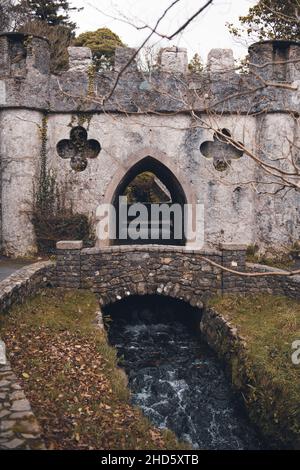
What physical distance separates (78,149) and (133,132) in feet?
5.52

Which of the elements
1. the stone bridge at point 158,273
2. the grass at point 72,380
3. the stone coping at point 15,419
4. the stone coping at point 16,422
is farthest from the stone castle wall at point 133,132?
the stone coping at point 16,422

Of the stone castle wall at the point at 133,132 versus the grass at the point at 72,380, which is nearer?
the grass at the point at 72,380

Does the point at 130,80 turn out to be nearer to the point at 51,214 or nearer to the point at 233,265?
the point at 51,214

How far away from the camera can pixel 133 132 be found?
12.4 m

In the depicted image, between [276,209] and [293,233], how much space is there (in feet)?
2.94

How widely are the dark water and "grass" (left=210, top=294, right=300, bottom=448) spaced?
44 centimetres

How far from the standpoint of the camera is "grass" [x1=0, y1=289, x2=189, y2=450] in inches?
175

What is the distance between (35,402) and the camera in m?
4.79

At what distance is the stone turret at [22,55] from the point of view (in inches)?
457

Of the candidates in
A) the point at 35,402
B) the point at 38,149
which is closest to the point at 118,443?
the point at 35,402

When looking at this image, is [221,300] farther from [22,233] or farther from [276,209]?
[22,233]

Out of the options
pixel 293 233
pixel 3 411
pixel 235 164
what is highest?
pixel 235 164

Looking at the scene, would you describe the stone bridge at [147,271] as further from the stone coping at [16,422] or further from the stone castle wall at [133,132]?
the stone coping at [16,422]

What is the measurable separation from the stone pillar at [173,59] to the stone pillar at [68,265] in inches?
234
